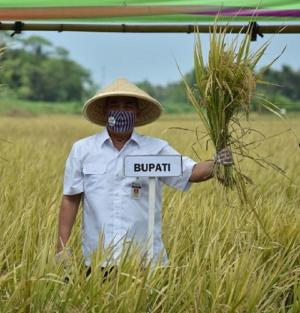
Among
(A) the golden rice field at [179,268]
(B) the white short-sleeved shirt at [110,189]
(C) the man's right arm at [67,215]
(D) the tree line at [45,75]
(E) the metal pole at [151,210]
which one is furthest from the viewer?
(D) the tree line at [45,75]

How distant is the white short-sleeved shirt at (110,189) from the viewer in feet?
8.08

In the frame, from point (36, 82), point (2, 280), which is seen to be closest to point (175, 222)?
point (2, 280)

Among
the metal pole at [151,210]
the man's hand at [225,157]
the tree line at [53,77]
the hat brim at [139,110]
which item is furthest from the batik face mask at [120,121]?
the tree line at [53,77]

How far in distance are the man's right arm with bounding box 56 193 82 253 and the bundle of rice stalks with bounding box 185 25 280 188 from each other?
0.54 m

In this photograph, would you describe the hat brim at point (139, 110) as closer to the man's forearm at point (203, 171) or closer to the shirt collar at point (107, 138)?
the shirt collar at point (107, 138)

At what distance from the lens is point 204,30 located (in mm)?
3869

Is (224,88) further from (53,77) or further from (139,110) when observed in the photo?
(53,77)

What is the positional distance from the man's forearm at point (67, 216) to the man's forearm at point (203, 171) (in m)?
0.44

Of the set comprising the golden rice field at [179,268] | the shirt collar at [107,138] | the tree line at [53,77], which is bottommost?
the golden rice field at [179,268]

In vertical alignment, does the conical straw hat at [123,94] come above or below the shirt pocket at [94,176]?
above

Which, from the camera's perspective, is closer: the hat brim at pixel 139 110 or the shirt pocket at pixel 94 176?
the shirt pocket at pixel 94 176

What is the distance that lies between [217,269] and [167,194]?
181 cm

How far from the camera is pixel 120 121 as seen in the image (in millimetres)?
2494

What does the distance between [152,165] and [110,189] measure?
19 centimetres
